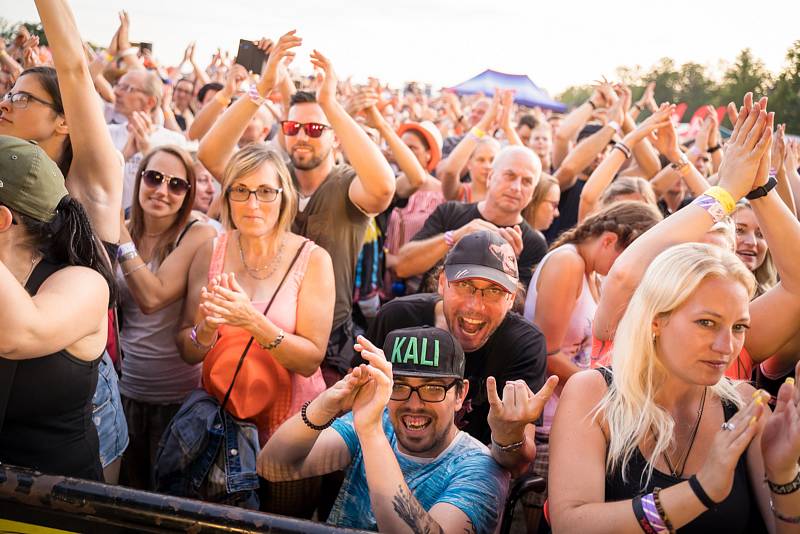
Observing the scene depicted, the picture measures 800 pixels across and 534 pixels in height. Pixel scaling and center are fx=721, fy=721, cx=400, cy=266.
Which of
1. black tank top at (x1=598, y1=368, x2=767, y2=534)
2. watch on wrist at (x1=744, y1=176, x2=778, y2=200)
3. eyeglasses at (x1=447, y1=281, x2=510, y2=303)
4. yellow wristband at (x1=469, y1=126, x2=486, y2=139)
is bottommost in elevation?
black tank top at (x1=598, y1=368, x2=767, y2=534)

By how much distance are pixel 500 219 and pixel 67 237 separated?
284 cm

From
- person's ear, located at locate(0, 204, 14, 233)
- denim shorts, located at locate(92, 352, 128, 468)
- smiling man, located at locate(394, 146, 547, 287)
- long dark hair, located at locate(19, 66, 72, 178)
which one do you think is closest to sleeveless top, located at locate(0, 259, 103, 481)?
person's ear, located at locate(0, 204, 14, 233)

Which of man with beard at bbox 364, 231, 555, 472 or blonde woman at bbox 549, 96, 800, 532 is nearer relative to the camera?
blonde woman at bbox 549, 96, 800, 532

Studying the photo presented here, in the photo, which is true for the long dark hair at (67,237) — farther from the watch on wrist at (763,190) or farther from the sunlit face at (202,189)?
the sunlit face at (202,189)

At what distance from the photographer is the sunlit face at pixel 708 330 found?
2.05 metres

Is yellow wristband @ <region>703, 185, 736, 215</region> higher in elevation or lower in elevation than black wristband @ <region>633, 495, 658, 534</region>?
higher

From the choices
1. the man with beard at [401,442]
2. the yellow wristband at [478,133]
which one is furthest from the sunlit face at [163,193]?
the yellow wristband at [478,133]

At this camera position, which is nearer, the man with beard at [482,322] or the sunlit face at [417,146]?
the man with beard at [482,322]

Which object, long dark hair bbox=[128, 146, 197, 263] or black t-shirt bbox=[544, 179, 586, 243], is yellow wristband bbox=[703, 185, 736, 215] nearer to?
long dark hair bbox=[128, 146, 197, 263]

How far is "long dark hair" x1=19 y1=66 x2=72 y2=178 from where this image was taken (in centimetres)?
294

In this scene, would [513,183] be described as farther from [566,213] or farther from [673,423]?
[673,423]

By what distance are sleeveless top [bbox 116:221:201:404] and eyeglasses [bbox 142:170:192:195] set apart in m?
0.45

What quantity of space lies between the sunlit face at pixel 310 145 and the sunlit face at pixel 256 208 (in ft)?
2.63

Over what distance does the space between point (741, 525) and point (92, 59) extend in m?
7.11
